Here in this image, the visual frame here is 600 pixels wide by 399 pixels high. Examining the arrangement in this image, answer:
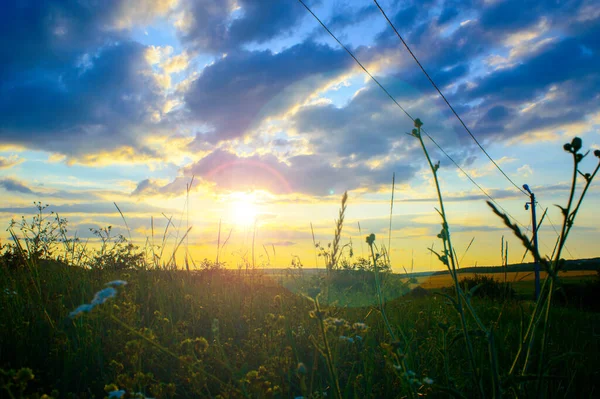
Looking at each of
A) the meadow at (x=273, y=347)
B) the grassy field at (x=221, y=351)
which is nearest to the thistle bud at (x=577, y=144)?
the meadow at (x=273, y=347)

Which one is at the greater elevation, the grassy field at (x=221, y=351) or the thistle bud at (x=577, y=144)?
the thistle bud at (x=577, y=144)

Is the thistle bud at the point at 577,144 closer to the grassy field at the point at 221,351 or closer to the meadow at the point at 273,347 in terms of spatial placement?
the meadow at the point at 273,347

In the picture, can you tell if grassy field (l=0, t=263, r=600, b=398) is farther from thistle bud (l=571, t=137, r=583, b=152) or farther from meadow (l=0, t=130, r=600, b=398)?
thistle bud (l=571, t=137, r=583, b=152)

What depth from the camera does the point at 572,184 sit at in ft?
4.31

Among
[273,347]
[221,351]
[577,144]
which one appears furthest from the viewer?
[273,347]

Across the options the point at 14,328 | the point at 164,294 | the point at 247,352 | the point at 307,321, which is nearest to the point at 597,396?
→ the point at 307,321

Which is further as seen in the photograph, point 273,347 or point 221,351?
point 273,347

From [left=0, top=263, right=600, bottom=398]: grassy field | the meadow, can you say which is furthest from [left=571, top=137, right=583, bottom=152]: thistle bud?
[left=0, top=263, right=600, bottom=398]: grassy field

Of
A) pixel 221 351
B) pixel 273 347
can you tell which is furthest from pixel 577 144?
pixel 273 347

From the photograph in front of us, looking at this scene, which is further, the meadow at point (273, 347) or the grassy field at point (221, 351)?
the grassy field at point (221, 351)

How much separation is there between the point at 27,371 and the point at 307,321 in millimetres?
3028

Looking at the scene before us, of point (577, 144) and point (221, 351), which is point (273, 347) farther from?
point (577, 144)

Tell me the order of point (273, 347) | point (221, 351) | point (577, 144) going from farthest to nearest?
point (273, 347) < point (221, 351) < point (577, 144)

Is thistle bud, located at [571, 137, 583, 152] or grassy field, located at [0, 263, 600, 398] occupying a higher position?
thistle bud, located at [571, 137, 583, 152]
